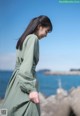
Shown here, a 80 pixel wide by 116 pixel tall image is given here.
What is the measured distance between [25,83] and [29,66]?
0.27 feet

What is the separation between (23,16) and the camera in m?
2.34

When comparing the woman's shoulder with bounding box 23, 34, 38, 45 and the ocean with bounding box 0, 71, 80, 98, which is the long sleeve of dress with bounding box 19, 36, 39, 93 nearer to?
the woman's shoulder with bounding box 23, 34, 38, 45

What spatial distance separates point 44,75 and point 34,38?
0.78m

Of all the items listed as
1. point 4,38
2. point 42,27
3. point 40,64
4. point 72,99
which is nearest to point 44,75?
point 40,64

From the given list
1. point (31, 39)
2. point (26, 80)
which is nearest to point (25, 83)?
point (26, 80)

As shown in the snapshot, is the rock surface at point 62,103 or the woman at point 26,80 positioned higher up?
the woman at point 26,80

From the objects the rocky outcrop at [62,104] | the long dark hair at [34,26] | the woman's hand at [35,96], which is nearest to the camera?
the woman's hand at [35,96]

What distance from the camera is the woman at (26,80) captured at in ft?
4.88

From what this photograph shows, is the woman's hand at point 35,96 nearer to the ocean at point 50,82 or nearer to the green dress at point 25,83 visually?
the green dress at point 25,83

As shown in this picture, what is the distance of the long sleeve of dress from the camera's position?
Result: 1.49 meters

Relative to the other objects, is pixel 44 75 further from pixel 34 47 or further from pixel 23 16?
pixel 34 47

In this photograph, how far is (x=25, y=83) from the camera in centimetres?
148

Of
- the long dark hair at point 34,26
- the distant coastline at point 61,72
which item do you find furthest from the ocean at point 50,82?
the long dark hair at point 34,26

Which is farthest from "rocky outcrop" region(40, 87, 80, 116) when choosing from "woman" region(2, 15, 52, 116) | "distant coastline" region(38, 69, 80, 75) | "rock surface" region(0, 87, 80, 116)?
"woman" region(2, 15, 52, 116)
